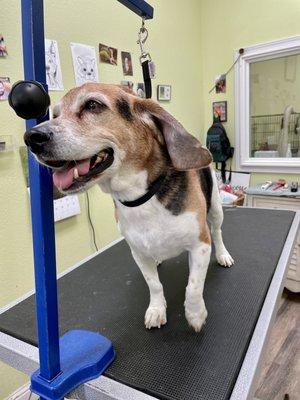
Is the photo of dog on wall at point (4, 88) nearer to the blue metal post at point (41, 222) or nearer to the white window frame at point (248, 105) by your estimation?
the blue metal post at point (41, 222)

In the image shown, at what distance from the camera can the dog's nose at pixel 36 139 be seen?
598 mm

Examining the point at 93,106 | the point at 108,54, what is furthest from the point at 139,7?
the point at 108,54

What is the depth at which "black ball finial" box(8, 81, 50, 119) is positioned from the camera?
1.62 feet

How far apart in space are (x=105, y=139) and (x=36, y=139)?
155 millimetres

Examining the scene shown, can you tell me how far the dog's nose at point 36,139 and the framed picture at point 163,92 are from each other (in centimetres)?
195

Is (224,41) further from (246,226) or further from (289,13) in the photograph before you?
(246,226)

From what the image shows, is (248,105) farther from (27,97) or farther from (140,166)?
(27,97)

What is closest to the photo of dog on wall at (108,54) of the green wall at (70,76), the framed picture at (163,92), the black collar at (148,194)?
the green wall at (70,76)

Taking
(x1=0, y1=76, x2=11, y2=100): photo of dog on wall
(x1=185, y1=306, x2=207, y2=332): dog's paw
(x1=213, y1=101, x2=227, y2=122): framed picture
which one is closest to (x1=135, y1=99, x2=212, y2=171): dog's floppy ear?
(x1=185, y1=306, x2=207, y2=332): dog's paw

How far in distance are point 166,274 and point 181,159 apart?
608 millimetres

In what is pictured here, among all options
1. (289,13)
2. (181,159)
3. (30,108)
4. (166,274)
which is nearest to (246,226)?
(166,274)

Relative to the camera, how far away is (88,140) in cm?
68

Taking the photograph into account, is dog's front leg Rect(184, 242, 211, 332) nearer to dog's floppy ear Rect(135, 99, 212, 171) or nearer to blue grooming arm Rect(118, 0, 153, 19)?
dog's floppy ear Rect(135, 99, 212, 171)

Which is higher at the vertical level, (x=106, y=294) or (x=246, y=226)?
(x=246, y=226)
